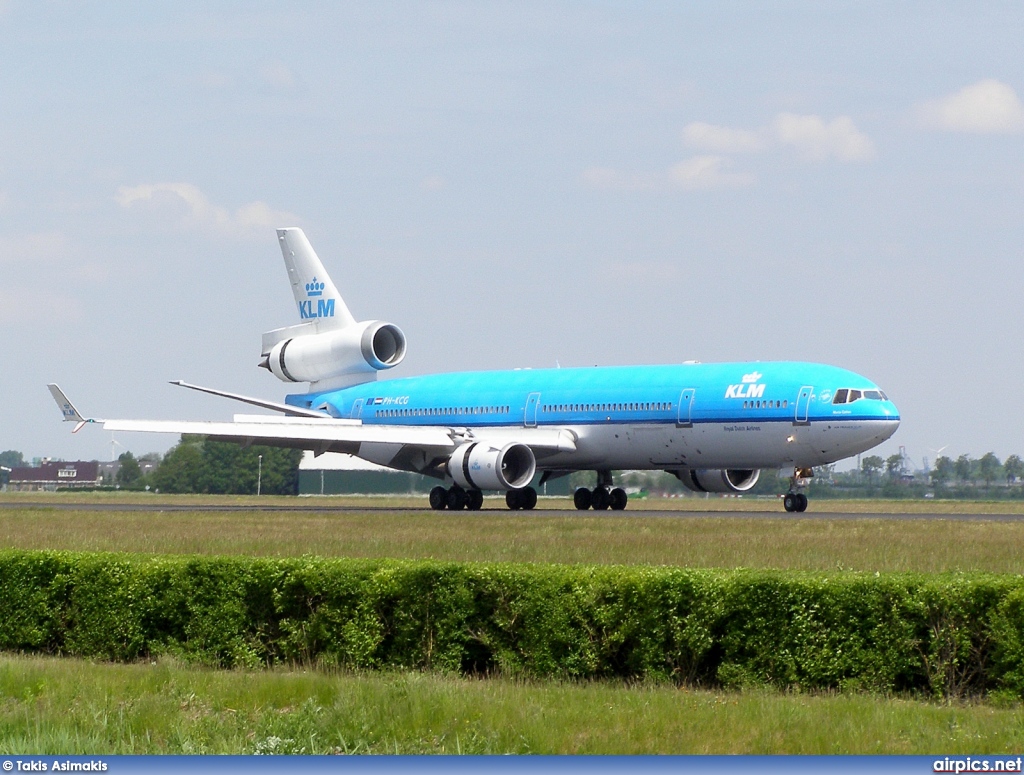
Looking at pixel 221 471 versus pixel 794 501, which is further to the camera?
pixel 221 471

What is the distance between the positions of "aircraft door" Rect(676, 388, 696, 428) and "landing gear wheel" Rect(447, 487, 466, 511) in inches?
292

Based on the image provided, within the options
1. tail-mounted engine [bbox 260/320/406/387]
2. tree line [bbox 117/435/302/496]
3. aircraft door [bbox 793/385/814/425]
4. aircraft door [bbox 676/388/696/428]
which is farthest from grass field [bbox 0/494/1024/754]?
tree line [bbox 117/435/302/496]

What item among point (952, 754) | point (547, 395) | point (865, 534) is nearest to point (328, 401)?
point (547, 395)

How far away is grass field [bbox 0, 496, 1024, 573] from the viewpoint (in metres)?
21.3

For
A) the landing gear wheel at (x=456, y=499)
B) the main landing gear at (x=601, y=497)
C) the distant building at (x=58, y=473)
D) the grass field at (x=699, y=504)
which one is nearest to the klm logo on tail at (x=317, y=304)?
the grass field at (x=699, y=504)

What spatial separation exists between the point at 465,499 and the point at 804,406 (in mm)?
11165

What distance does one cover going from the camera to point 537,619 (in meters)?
12.9

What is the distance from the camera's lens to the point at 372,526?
104 ft

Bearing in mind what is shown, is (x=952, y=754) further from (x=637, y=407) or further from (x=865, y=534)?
(x=637, y=407)

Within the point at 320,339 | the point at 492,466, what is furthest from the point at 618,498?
the point at 320,339

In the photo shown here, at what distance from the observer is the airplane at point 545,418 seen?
37844 mm

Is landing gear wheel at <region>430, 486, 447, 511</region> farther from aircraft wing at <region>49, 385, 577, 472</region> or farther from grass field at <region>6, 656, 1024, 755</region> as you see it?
grass field at <region>6, 656, 1024, 755</region>

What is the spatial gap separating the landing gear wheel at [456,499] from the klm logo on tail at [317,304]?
10.7 m

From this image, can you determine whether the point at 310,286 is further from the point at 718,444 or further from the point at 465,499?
the point at 718,444
